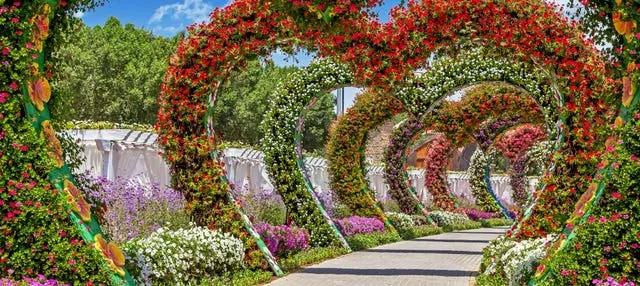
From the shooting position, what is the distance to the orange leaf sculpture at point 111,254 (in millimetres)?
6348

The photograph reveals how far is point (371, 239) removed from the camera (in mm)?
15773

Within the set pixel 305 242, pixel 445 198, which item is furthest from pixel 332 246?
pixel 445 198

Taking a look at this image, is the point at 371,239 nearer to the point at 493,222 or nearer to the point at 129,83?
the point at 493,222

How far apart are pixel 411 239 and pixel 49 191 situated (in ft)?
42.5

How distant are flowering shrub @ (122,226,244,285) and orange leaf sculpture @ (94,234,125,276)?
3.21ft

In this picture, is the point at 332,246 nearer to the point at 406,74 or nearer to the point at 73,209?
the point at 406,74

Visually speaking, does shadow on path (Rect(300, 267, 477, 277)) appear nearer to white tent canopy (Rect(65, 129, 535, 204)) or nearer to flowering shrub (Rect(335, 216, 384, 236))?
flowering shrub (Rect(335, 216, 384, 236))

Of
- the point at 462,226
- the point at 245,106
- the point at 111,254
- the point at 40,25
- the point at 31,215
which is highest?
the point at 245,106

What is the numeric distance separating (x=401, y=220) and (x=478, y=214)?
8.44 m

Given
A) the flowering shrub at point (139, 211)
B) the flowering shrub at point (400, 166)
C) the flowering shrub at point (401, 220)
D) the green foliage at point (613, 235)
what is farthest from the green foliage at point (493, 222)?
the green foliage at point (613, 235)

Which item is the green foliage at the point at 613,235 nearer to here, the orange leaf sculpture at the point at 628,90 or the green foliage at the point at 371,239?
the orange leaf sculpture at the point at 628,90

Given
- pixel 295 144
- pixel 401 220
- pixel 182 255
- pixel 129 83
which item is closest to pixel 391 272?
pixel 182 255

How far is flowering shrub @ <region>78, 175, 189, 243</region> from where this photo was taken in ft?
32.9

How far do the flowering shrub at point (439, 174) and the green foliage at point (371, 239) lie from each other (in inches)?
339
